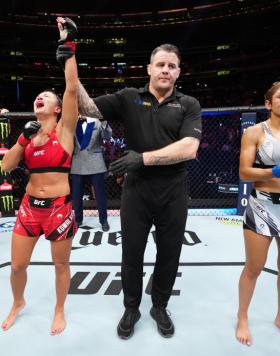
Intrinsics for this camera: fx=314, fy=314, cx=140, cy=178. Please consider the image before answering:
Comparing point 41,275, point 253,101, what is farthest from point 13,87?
point 41,275

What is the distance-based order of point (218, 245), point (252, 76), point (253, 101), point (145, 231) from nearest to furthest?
point (145, 231) < point (218, 245) < point (253, 101) < point (252, 76)

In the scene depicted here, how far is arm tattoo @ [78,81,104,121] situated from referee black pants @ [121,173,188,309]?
1.39ft

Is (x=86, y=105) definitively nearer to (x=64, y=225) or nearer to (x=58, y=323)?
(x=64, y=225)

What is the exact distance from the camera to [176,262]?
2.01 meters

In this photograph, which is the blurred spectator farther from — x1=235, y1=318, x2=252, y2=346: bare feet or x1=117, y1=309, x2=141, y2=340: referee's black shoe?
x1=235, y1=318, x2=252, y2=346: bare feet

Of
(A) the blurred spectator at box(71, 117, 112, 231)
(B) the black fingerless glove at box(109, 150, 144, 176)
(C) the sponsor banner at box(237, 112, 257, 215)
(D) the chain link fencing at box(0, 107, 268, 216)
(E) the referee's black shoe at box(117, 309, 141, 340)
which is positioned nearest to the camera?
(B) the black fingerless glove at box(109, 150, 144, 176)

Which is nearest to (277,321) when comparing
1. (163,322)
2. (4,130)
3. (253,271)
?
(253,271)

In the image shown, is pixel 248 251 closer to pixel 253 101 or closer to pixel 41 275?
pixel 41 275

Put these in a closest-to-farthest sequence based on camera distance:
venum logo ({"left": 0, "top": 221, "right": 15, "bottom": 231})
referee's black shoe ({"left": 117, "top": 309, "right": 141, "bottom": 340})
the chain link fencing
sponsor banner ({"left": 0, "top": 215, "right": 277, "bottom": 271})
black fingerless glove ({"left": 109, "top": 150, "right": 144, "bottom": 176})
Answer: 1. black fingerless glove ({"left": 109, "top": 150, "right": 144, "bottom": 176})
2. referee's black shoe ({"left": 117, "top": 309, "right": 141, "bottom": 340})
3. sponsor banner ({"left": 0, "top": 215, "right": 277, "bottom": 271})
4. venum logo ({"left": 0, "top": 221, "right": 15, "bottom": 231})
5. the chain link fencing

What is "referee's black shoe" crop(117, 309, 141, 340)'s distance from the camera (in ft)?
6.25

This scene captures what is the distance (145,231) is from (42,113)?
0.96 meters

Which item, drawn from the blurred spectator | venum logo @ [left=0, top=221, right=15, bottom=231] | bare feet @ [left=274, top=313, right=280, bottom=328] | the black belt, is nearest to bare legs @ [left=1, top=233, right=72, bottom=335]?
the black belt

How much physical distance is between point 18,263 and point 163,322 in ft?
3.18

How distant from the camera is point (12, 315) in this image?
2.05m
